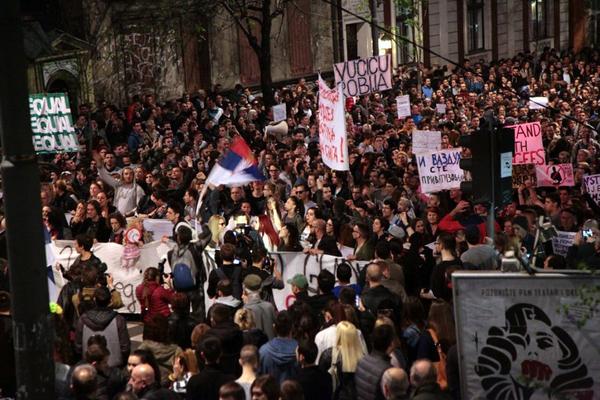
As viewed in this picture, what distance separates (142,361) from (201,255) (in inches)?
166

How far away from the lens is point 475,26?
44.7m

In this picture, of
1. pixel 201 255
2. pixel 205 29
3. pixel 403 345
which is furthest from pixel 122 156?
pixel 205 29

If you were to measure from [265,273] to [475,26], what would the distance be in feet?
116

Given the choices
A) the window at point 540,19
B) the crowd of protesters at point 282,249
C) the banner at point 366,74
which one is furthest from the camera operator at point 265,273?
the window at point 540,19

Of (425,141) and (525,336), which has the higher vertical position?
(425,141)

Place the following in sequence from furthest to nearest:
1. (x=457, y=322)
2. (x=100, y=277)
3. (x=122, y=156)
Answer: (x=122, y=156) < (x=100, y=277) < (x=457, y=322)

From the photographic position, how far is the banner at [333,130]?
14586mm

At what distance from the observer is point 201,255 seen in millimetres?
12055

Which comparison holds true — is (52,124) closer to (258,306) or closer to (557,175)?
(557,175)

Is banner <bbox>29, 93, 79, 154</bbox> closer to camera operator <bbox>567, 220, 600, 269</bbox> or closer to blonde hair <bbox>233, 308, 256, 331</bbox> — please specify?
camera operator <bbox>567, 220, 600, 269</bbox>

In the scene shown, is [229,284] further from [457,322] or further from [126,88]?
[126,88]

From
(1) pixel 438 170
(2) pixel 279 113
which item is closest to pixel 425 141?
(1) pixel 438 170

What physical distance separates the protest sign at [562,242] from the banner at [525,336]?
457cm

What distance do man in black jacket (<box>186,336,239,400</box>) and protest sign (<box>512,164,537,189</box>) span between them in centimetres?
853
